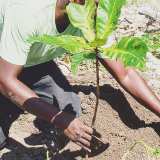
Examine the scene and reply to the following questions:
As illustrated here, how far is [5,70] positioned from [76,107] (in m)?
0.88

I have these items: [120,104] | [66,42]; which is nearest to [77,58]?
[66,42]

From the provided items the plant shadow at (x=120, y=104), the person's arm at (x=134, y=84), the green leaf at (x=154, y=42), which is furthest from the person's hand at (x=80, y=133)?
the green leaf at (x=154, y=42)

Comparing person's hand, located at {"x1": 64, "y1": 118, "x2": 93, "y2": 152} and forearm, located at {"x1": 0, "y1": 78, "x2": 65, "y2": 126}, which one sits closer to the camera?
person's hand, located at {"x1": 64, "y1": 118, "x2": 93, "y2": 152}

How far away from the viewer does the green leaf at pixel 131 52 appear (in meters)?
1.93

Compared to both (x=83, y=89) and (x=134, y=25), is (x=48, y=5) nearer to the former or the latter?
(x=83, y=89)

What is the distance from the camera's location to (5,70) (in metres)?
2.80

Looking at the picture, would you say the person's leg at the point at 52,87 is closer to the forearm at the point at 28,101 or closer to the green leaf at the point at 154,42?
the forearm at the point at 28,101

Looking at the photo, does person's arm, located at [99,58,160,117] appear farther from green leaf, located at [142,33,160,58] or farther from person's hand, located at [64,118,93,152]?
green leaf, located at [142,33,160,58]

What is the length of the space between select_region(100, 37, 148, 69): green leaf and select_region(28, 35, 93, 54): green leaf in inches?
4.0

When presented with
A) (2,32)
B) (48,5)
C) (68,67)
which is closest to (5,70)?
(2,32)

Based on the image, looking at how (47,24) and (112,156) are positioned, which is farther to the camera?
(112,156)

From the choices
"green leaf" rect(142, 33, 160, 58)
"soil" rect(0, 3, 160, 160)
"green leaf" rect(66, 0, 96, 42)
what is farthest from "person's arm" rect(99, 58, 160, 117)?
"green leaf" rect(142, 33, 160, 58)

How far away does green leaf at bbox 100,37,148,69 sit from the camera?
1.93 metres

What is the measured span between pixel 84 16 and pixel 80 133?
0.71 metres
